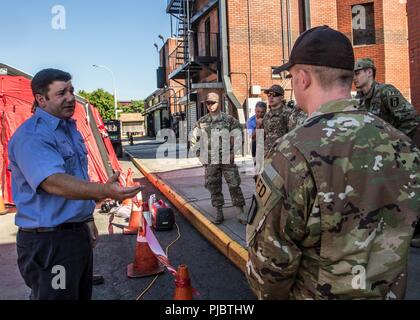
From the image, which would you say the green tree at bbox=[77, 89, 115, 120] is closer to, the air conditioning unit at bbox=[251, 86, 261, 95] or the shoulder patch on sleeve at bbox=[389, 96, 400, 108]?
the air conditioning unit at bbox=[251, 86, 261, 95]

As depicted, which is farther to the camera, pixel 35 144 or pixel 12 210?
pixel 12 210

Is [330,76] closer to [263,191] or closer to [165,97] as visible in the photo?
[263,191]

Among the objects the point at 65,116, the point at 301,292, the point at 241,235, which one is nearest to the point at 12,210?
the point at 241,235

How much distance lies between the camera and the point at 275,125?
5.75 m

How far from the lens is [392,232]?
1.44 metres

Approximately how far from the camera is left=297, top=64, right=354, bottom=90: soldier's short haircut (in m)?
1.48

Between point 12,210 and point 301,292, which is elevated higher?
point 301,292

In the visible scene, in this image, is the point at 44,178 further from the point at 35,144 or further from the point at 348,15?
the point at 348,15

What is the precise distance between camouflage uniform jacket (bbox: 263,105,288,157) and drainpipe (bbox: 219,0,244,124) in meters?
10.5

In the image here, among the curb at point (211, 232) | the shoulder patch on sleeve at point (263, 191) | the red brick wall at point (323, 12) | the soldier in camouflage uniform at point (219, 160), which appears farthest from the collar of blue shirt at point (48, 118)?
the red brick wall at point (323, 12)

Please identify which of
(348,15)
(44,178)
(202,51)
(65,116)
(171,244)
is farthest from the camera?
(202,51)

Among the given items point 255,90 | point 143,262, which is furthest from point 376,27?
point 143,262

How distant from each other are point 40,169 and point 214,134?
4071 mm
